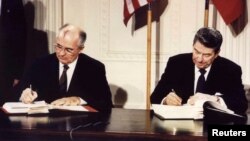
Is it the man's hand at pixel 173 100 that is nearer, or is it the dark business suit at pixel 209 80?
the man's hand at pixel 173 100

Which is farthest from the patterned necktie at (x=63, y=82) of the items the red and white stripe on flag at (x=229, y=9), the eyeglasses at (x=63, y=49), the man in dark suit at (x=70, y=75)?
the red and white stripe on flag at (x=229, y=9)

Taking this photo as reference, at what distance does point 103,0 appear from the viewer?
12.6ft

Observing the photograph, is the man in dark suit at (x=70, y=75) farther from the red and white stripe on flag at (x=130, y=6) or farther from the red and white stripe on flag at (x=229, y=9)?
the red and white stripe on flag at (x=229, y=9)

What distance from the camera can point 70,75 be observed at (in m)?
2.70

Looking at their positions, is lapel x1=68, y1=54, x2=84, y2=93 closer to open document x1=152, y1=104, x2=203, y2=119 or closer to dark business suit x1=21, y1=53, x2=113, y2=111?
dark business suit x1=21, y1=53, x2=113, y2=111

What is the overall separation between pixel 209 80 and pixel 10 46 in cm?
172

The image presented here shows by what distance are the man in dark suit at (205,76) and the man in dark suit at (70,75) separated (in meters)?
0.40

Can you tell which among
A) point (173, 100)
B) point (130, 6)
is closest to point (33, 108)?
point (173, 100)

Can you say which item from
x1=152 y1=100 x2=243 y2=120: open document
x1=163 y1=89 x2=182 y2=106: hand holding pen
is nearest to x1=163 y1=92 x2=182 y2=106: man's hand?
x1=163 y1=89 x2=182 y2=106: hand holding pen

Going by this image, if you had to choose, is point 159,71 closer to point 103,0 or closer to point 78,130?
point 103,0

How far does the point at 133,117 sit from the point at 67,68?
0.73m

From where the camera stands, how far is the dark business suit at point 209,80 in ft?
8.55

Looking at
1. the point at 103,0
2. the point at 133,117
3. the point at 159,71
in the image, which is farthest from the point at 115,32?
the point at 133,117

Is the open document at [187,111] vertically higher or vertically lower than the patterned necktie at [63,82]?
lower
